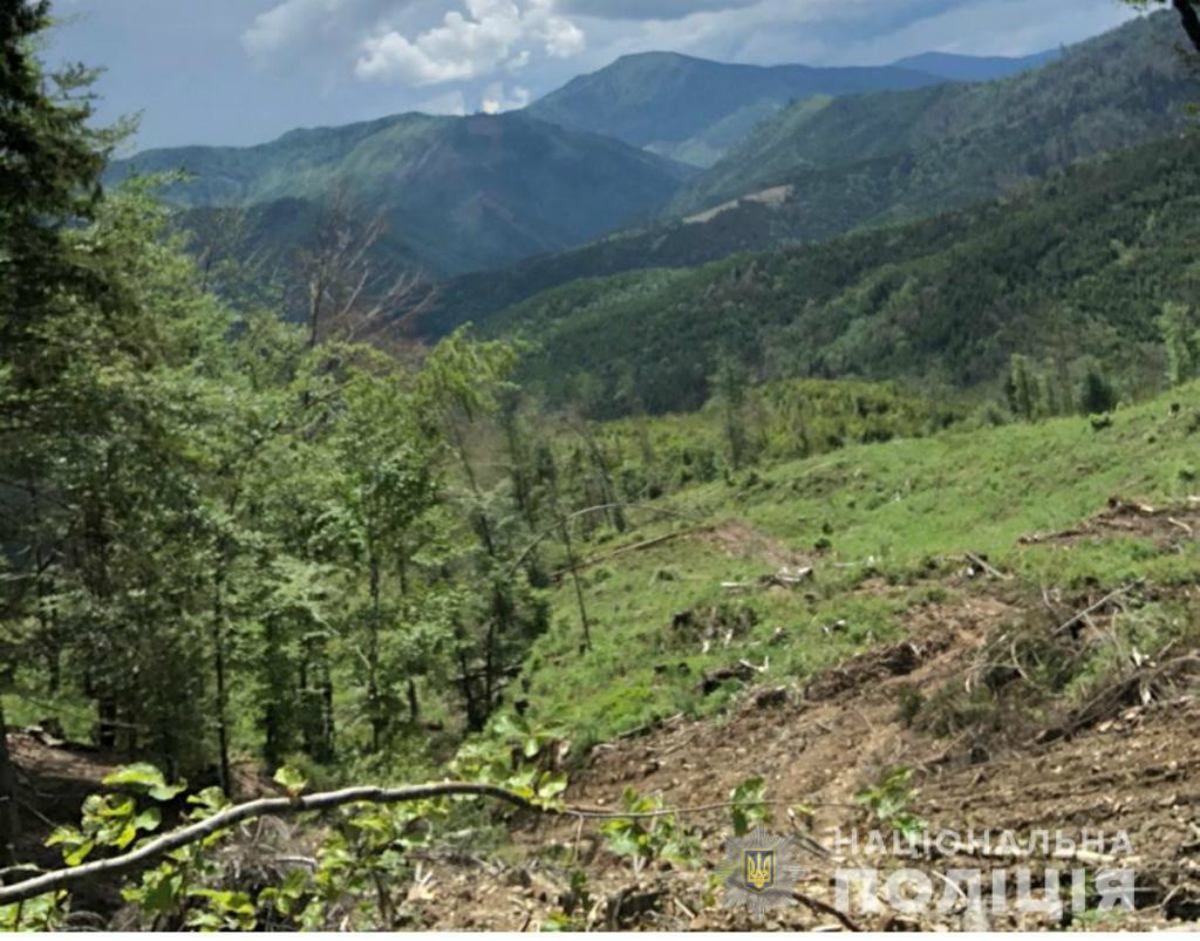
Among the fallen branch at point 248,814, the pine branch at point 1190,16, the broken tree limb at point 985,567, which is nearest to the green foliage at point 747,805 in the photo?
the fallen branch at point 248,814

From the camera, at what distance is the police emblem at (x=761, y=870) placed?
2.96m

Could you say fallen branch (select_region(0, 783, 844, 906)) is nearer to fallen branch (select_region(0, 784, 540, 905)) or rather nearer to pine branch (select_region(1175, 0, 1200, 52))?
fallen branch (select_region(0, 784, 540, 905))

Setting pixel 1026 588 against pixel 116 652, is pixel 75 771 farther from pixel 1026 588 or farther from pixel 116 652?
pixel 1026 588

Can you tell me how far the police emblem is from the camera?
9.70 feet

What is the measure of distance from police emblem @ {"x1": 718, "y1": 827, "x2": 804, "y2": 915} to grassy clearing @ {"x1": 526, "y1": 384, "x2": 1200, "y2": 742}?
593cm

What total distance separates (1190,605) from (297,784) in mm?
8608

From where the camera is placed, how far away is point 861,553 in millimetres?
20641

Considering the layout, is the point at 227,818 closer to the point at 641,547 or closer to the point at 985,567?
the point at 985,567

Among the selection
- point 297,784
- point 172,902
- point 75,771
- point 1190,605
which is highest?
point 297,784

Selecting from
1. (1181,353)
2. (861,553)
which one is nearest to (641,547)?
(861,553)

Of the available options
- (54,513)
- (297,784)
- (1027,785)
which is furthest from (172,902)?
(54,513)

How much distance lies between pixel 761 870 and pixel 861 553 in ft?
60.2

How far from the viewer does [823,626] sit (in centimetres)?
1302

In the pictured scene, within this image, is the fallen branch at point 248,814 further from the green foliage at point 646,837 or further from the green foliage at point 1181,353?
the green foliage at point 1181,353
